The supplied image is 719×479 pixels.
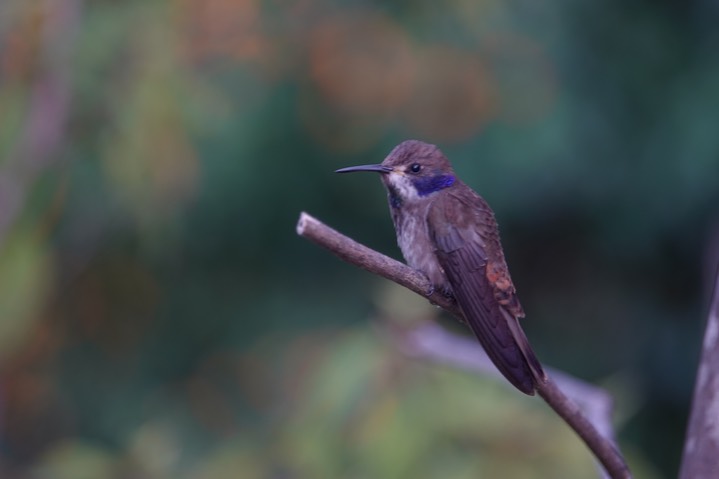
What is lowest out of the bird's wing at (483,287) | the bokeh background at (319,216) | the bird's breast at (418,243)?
Result: the bokeh background at (319,216)

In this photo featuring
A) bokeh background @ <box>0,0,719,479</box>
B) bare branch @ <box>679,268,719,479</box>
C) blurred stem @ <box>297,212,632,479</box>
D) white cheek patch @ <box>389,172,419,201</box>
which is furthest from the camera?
bokeh background @ <box>0,0,719,479</box>

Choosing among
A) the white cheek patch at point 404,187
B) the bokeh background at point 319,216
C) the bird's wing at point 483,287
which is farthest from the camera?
the bokeh background at point 319,216

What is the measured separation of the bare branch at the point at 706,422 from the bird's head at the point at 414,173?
1021mm

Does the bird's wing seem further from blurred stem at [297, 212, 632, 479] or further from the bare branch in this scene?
the bare branch

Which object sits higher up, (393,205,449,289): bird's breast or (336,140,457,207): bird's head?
(336,140,457,207): bird's head

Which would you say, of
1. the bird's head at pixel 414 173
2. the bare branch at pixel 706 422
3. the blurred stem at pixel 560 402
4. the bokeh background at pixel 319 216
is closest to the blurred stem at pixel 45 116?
the bokeh background at pixel 319 216

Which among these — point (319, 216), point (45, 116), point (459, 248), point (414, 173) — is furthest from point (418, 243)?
point (319, 216)

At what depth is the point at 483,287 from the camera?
2371mm

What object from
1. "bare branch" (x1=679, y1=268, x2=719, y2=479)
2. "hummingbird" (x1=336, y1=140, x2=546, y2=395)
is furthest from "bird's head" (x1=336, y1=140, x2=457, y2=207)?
"bare branch" (x1=679, y1=268, x2=719, y2=479)

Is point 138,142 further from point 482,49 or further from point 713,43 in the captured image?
point 713,43

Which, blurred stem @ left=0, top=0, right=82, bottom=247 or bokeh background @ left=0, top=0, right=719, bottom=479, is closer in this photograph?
bokeh background @ left=0, top=0, right=719, bottom=479

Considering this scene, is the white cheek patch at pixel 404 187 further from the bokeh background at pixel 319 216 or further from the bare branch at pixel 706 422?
the bare branch at pixel 706 422

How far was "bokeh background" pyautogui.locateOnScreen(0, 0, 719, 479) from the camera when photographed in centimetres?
315

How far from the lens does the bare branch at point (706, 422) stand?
1.83 metres
